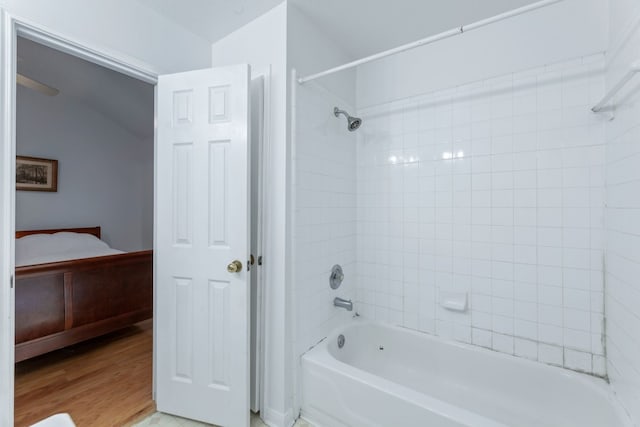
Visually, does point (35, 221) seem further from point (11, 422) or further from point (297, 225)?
point (297, 225)

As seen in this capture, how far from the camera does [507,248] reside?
1.73 meters

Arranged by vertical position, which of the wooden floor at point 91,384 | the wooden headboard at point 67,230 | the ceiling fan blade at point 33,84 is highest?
the ceiling fan blade at point 33,84

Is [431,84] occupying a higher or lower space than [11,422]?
higher

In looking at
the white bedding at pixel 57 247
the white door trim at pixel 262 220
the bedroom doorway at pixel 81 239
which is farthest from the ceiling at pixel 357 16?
the white bedding at pixel 57 247

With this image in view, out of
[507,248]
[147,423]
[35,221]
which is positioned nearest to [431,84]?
[507,248]

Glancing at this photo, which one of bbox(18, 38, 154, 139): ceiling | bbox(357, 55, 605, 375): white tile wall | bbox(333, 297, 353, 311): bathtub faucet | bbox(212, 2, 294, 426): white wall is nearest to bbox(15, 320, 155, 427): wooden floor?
bbox(212, 2, 294, 426): white wall

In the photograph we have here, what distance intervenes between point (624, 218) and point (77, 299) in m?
3.64

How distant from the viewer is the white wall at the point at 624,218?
3.74 feet

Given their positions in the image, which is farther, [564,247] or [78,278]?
[78,278]

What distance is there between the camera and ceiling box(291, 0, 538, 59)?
1.64 metres

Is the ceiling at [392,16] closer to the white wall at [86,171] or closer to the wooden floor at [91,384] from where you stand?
the wooden floor at [91,384]

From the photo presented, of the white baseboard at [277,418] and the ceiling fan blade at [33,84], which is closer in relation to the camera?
the white baseboard at [277,418]

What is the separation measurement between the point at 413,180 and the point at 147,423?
2259mm

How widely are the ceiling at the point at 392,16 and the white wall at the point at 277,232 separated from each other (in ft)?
0.95
